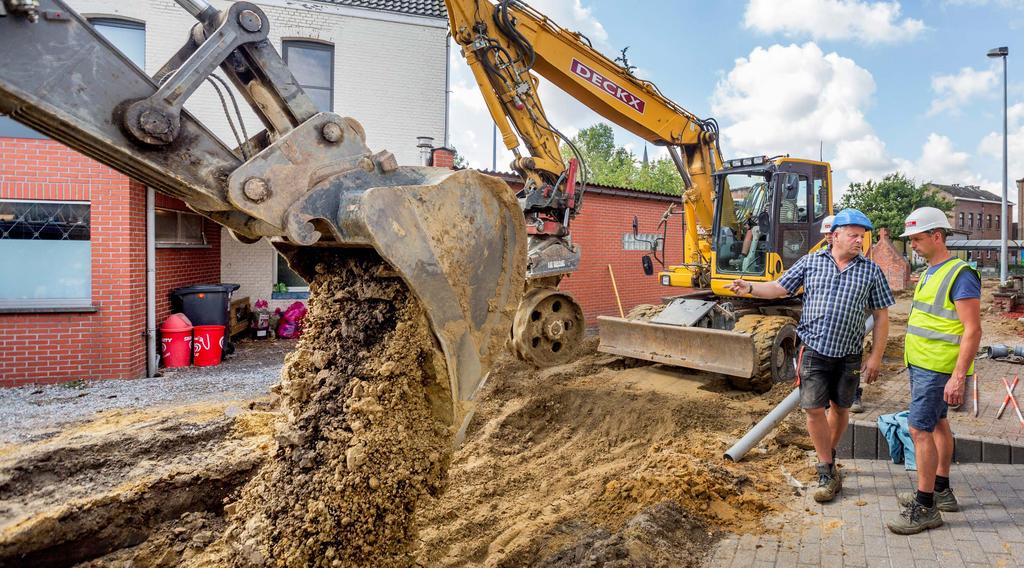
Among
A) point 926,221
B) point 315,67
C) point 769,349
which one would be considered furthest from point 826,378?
point 315,67

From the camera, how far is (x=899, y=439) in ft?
14.0

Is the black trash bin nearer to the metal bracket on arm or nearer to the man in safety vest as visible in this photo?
the metal bracket on arm

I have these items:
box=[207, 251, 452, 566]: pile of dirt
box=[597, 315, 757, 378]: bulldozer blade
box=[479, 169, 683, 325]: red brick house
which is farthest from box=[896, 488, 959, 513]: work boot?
box=[479, 169, 683, 325]: red brick house

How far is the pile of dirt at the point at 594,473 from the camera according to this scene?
11.6ft

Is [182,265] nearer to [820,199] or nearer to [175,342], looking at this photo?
[175,342]

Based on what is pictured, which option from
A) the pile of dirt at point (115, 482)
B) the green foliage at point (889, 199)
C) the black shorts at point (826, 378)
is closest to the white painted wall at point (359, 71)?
the pile of dirt at point (115, 482)

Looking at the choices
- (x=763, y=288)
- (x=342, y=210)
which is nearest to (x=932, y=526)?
(x=763, y=288)

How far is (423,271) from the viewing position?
260cm

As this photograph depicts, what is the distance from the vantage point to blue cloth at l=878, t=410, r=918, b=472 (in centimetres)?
418

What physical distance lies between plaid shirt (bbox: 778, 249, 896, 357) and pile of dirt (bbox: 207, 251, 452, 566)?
2460 mm

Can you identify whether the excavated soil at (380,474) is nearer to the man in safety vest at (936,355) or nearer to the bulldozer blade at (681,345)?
the bulldozer blade at (681,345)

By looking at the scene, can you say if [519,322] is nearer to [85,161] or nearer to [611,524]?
[611,524]

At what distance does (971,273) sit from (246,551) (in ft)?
13.1

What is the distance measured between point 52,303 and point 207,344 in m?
1.87
